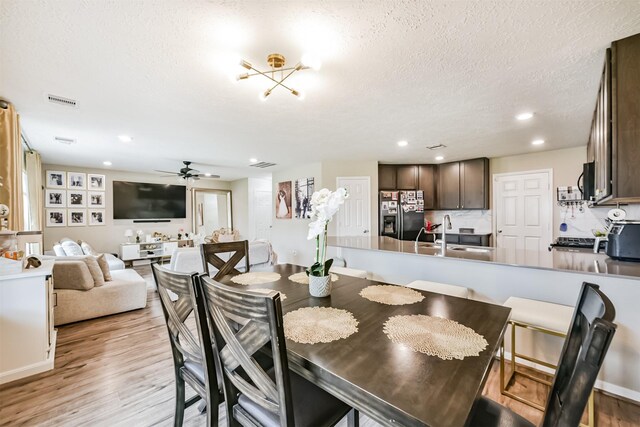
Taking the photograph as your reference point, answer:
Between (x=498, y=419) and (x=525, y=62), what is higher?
(x=525, y=62)

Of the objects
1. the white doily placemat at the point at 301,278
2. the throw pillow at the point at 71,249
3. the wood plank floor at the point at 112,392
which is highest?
the white doily placemat at the point at 301,278

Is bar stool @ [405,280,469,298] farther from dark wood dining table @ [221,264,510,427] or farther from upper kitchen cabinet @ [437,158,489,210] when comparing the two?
upper kitchen cabinet @ [437,158,489,210]

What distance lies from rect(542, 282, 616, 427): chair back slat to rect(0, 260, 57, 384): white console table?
326 cm

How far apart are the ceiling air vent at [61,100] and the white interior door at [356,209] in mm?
4135

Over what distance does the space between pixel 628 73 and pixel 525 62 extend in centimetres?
56

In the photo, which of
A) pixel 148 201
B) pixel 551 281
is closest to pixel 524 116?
pixel 551 281

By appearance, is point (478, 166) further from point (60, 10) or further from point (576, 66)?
point (60, 10)

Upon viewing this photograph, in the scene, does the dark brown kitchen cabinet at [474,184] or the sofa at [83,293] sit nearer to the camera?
the sofa at [83,293]

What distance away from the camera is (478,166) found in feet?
17.1

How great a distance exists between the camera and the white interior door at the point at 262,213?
26.9 ft

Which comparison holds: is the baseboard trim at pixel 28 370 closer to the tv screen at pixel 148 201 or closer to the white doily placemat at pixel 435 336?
the white doily placemat at pixel 435 336

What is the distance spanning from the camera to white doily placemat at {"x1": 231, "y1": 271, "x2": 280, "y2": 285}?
1854mm

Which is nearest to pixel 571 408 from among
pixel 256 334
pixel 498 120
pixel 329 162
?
pixel 256 334

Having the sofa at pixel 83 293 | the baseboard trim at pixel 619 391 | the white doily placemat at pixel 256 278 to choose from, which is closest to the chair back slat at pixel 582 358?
the white doily placemat at pixel 256 278
